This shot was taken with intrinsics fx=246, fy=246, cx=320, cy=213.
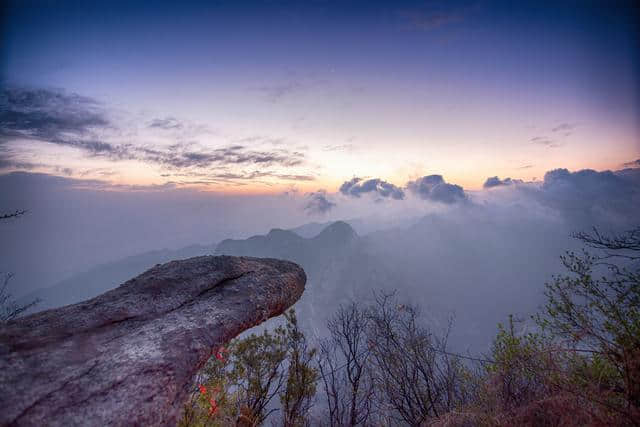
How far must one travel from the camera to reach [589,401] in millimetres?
5770

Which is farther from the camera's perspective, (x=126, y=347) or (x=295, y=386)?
(x=295, y=386)

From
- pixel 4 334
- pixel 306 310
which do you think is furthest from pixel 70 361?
pixel 306 310

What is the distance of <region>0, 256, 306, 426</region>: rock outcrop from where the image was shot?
10.3 ft

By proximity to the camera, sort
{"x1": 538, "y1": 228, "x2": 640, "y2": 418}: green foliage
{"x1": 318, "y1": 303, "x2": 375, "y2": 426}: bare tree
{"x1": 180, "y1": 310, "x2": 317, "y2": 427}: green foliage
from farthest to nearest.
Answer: {"x1": 318, "y1": 303, "x2": 375, "y2": 426}: bare tree
{"x1": 180, "y1": 310, "x2": 317, "y2": 427}: green foliage
{"x1": 538, "y1": 228, "x2": 640, "y2": 418}: green foliage

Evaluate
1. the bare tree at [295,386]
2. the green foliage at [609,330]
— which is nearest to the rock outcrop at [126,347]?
the bare tree at [295,386]

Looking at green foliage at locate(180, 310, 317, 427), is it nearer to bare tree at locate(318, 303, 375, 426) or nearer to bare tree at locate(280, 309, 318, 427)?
bare tree at locate(280, 309, 318, 427)

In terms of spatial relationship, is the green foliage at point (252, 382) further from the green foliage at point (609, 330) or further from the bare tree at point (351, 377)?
the green foliage at point (609, 330)

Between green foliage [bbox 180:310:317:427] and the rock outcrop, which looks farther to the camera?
green foliage [bbox 180:310:317:427]

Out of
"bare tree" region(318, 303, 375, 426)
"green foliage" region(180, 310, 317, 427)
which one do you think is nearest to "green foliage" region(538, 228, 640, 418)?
"bare tree" region(318, 303, 375, 426)

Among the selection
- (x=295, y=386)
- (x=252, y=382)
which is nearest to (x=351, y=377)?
(x=295, y=386)

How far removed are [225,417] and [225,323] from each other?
7453mm

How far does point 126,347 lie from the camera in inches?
163

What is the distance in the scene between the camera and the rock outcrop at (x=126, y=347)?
314cm

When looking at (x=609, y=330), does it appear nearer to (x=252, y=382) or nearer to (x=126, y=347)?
(x=126, y=347)
